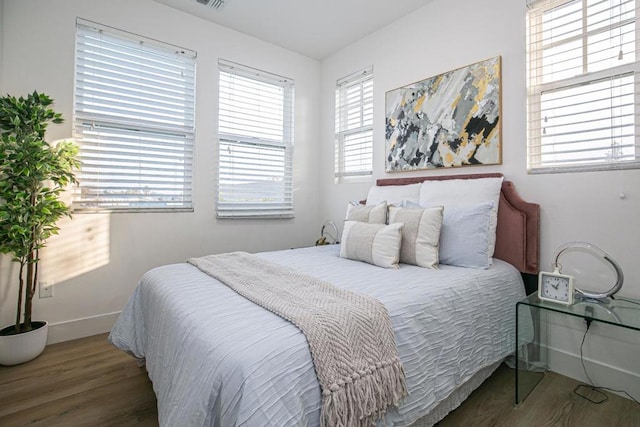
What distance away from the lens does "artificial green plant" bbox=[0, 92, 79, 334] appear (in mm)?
1938

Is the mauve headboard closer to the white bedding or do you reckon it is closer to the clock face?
the white bedding

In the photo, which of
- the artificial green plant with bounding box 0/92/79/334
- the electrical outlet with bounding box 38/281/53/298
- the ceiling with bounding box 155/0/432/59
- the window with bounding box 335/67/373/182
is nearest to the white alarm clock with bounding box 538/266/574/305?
the window with bounding box 335/67/373/182

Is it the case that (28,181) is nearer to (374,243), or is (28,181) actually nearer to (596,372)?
(374,243)

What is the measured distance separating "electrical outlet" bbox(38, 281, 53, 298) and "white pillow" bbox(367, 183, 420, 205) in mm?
2685

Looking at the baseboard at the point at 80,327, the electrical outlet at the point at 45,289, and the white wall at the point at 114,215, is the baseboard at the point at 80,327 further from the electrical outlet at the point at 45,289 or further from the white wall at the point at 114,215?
the electrical outlet at the point at 45,289

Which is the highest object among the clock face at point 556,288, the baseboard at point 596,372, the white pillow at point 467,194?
the white pillow at point 467,194

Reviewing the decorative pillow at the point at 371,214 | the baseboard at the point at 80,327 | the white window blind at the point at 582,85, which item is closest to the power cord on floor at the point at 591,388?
the white window blind at the point at 582,85

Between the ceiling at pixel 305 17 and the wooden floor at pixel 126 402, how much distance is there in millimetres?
3022

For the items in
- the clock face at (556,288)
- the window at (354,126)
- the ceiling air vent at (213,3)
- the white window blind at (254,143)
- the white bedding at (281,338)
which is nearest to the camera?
the white bedding at (281,338)

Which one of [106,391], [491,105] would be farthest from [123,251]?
[491,105]

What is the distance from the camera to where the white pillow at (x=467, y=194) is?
6.72ft

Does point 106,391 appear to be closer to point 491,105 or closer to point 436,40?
point 491,105

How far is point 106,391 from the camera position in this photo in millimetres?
1755

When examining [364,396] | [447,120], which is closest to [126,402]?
[364,396]
